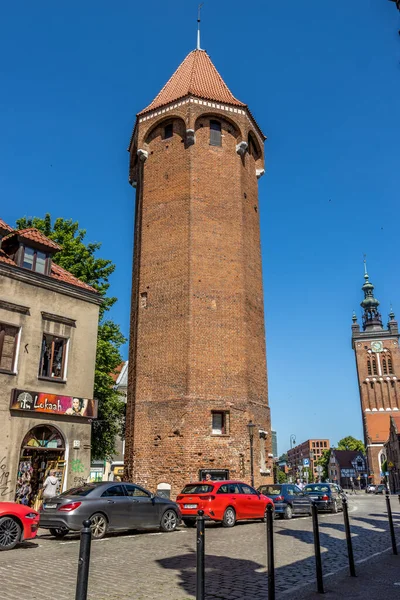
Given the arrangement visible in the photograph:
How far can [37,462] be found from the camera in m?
16.3

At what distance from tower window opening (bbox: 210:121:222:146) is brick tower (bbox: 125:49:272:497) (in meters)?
0.06

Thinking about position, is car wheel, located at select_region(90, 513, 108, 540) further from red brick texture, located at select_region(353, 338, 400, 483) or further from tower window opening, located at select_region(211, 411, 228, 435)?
red brick texture, located at select_region(353, 338, 400, 483)

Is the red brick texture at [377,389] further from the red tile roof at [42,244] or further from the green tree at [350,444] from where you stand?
the red tile roof at [42,244]

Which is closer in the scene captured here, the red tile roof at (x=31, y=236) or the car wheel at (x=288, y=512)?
the red tile roof at (x=31, y=236)

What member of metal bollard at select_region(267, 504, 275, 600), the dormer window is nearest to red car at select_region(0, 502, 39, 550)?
metal bollard at select_region(267, 504, 275, 600)

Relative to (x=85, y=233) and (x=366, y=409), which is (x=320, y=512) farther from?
(x=366, y=409)

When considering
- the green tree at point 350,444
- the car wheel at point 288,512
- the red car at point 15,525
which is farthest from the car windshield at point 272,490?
the green tree at point 350,444

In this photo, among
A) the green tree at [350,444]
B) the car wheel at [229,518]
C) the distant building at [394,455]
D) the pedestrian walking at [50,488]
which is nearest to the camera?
the pedestrian walking at [50,488]

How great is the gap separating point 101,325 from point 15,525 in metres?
16.7

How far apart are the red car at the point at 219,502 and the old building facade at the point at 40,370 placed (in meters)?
4.53

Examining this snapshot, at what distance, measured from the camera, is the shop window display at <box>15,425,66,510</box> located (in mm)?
15711

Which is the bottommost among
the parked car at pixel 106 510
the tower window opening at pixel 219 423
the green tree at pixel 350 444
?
the parked car at pixel 106 510

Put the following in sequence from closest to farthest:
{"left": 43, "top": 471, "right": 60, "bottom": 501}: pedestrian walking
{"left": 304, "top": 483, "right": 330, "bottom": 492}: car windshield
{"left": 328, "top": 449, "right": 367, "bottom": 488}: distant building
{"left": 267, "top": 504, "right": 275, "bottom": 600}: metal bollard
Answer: {"left": 267, "top": 504, "right": 275, "bottom": 600}: metal bollard < {"left": 43, "top": 471, "right": 60, "bottom": 501}: pedestrian walking < {"left": 304, "top": 483, "right": 330, "bottom": 492}: car windshield < {"left": 328, "top": 449, "right": 367, "bottom": 488}: distant building

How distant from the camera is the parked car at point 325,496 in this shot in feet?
71.3
